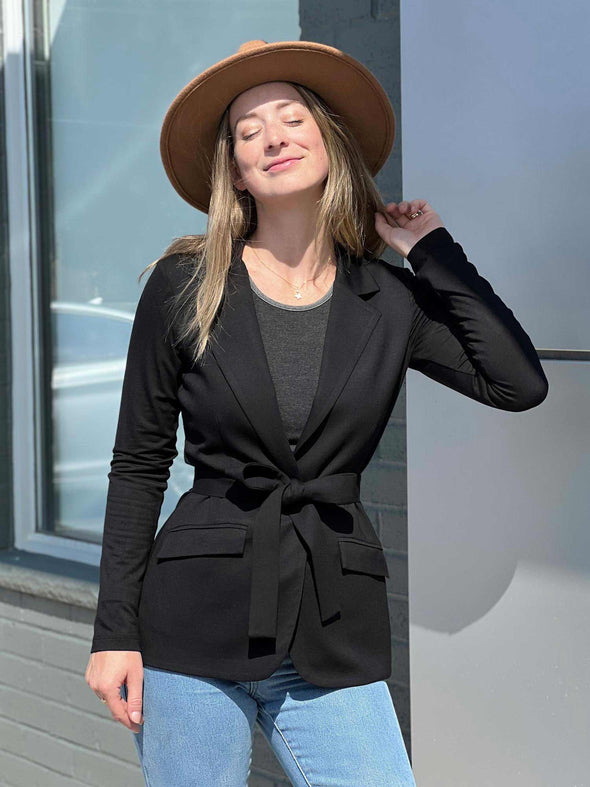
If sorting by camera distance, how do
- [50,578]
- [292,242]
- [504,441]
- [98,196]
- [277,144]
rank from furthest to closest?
[98,196]
[50,578]
[504,441]
[292,242]
[277,144]

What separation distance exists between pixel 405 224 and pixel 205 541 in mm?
731

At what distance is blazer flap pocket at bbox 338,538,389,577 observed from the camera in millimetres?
1643

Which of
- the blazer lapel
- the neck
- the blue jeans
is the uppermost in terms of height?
the neck

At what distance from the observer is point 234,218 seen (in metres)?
1.86

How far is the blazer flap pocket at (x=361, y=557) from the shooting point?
1.64 meters

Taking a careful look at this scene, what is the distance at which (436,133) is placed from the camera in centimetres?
201

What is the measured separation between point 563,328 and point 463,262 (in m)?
0.27

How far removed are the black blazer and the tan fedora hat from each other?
0.31m

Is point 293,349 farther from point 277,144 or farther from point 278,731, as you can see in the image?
point 278,731

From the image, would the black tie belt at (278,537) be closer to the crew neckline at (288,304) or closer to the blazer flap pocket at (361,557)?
the blazer flap pocket at (361,557)

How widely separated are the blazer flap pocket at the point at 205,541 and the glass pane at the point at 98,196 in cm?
131

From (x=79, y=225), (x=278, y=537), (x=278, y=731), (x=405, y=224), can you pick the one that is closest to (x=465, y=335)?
(x=405, y=224)

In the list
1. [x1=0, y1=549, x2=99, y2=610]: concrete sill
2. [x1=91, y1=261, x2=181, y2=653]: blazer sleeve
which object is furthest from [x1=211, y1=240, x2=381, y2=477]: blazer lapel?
[x1=0, y1=549, x2=99, y2=610]: concrete sill

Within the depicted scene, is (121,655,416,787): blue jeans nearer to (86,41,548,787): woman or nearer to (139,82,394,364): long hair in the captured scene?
(86,41,548,787): woman
